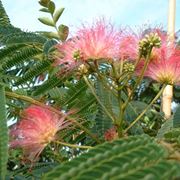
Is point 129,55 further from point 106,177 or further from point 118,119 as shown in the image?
point 106,177

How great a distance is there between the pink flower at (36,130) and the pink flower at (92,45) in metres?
0.20

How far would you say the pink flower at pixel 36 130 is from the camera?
47.1 inches

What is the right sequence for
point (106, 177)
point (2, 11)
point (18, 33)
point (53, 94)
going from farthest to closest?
1. point (53, 94)
2. point (2, 11)
3. point (18, 33)
4. point (106, 177)

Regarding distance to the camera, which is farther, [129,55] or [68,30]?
[68,30]

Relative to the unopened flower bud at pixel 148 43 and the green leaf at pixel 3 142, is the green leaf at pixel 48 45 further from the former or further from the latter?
the green leaf at pixel 3 142

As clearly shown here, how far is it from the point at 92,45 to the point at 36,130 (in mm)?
286

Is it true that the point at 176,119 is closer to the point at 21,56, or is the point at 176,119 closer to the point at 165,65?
the point at 165,65

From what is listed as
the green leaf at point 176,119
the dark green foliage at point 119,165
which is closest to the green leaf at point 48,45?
the green leaf at point 176,119

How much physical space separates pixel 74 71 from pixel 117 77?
0.18 metres

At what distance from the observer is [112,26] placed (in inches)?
53.7

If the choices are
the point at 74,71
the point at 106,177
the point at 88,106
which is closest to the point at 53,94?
the point at 88,106

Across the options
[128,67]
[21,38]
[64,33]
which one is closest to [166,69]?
[128,67]

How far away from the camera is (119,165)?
52cm

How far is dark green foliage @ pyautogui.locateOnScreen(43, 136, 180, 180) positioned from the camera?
A: 0.50 m
